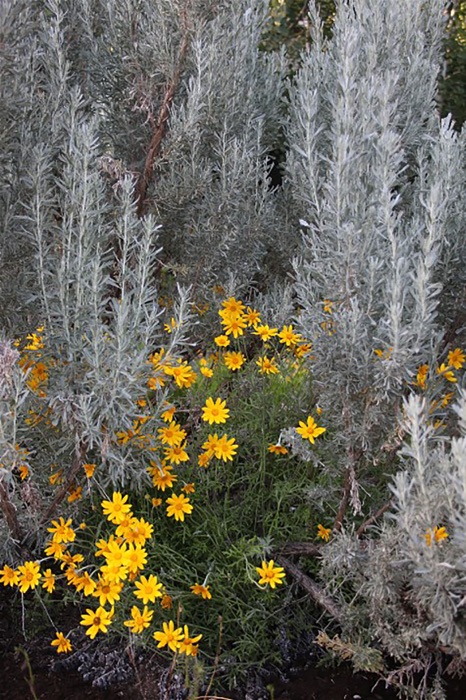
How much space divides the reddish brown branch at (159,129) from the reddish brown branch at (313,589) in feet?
4.34

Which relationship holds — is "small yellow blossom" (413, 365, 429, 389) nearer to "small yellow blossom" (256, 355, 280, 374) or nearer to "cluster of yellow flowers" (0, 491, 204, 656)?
"small yellow blossom" (256, 355, 280, 374)

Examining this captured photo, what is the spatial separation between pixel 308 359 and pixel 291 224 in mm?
1156

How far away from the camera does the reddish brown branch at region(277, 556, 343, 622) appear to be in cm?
232

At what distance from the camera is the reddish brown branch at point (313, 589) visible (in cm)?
232

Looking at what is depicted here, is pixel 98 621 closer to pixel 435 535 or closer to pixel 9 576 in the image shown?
pixel 9 576

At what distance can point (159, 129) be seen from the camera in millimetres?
3014

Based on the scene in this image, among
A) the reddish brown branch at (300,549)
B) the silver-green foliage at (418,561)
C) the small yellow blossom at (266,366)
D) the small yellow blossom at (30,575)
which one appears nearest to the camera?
the silver-green foliage at (418,561)

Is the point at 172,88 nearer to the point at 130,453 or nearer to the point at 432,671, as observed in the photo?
the point at 130,453

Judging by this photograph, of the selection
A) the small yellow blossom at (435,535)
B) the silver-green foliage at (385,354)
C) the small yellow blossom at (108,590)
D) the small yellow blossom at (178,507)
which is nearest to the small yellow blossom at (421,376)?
the silver-green foliage at (385,354)

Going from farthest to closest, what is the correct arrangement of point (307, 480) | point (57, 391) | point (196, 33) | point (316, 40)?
point (316, 40) → point (196, 33) → point (307, 480) → point (57, 391)

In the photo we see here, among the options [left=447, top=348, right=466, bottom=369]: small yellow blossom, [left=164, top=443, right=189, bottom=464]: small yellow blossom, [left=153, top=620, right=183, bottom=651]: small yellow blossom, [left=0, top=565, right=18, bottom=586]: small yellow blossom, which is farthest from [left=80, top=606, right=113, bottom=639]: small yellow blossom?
[left=447, top=348, right=466, bottom=369]: small yellow blossom

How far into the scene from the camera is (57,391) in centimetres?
234

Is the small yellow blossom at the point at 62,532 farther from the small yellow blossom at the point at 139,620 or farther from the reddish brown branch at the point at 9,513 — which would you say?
the small yellow blossom at the point at 139,620

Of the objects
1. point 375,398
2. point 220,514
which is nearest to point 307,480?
point 220,514
